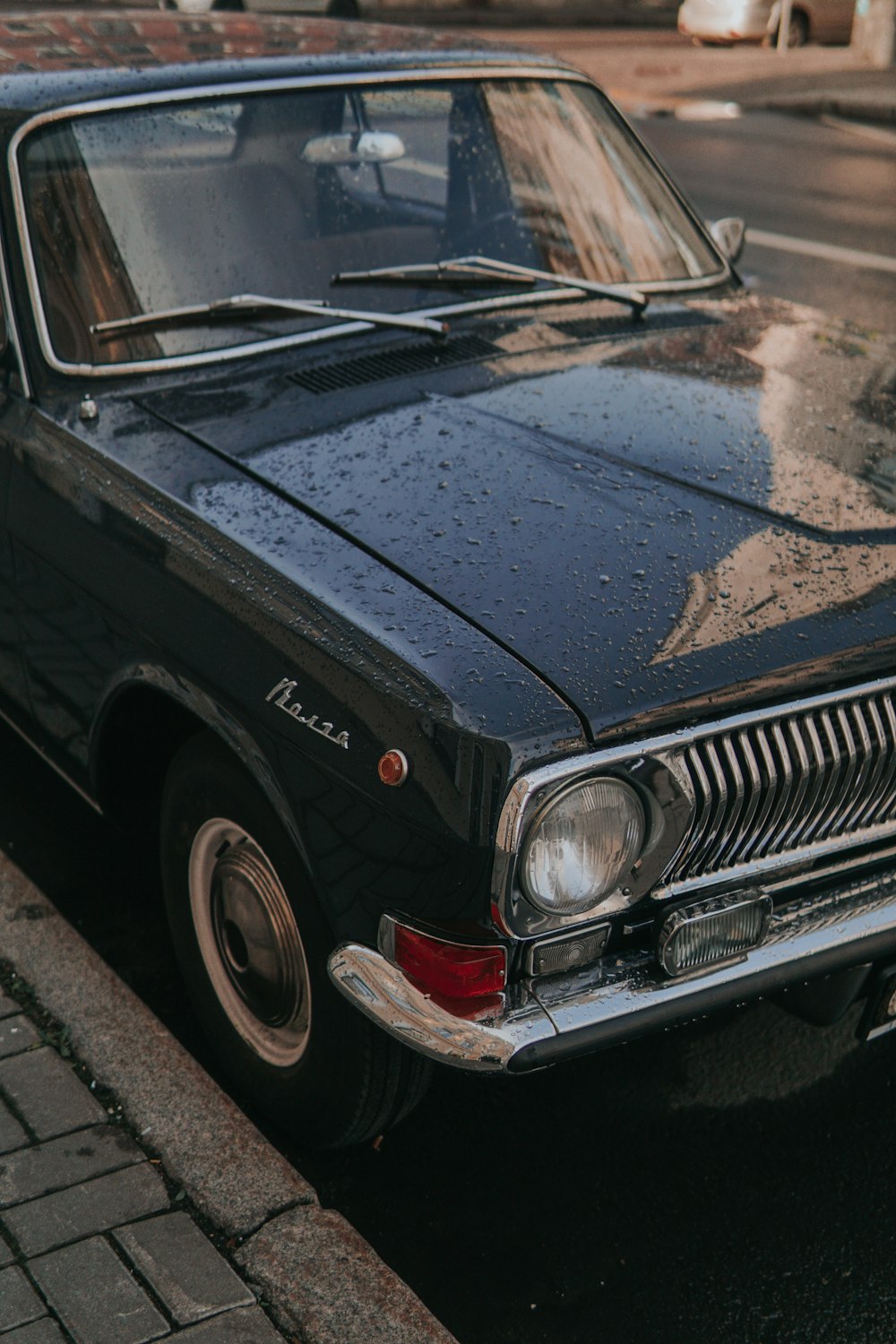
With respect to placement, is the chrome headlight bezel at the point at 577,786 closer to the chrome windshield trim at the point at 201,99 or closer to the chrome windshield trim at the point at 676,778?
the chrome windshield trim at the point at 676,778

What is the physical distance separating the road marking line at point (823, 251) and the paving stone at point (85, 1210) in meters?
9.11

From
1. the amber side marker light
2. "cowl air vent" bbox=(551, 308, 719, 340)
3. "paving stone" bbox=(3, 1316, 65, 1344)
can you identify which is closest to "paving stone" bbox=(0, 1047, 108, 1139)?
"paving stone" bbox=(3, 1316, 65, 1344)

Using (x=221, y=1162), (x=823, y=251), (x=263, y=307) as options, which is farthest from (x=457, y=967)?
(x=823, y=251)

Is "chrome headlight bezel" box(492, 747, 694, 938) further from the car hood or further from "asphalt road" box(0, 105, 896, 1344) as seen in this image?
"asphalt road" box(0, 105, 896, 1344)

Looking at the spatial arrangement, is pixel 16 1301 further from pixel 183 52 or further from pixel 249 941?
pixel 183 52

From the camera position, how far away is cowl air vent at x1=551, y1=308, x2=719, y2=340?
3.80 m

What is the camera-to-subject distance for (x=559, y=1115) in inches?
127

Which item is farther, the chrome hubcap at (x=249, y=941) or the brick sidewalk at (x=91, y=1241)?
the chrome hubcap at (x=249, y=941)

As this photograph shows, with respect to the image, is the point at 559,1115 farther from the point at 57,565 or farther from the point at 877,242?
the point at 877,242

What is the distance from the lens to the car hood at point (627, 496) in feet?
8.36

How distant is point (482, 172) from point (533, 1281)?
2688 millimetres

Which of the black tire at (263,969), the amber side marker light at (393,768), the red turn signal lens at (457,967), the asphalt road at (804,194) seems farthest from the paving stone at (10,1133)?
the asphalt road at (804,194)

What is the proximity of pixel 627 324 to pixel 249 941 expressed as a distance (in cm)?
187

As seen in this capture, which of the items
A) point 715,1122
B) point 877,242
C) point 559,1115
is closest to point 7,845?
point 559,1115
